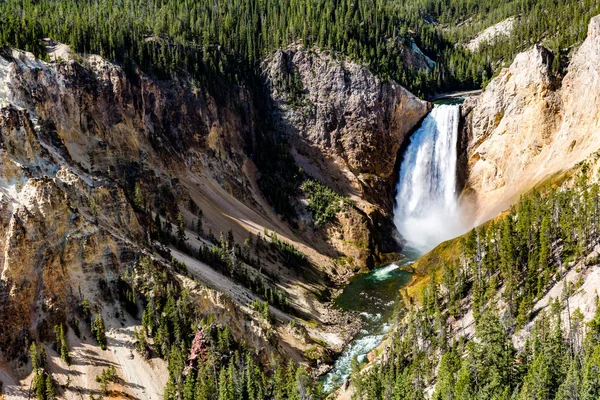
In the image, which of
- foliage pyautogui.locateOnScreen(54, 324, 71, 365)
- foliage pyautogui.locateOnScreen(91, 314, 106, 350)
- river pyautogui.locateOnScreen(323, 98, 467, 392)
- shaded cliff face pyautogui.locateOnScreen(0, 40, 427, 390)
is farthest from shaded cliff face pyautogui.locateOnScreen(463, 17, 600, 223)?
foliage pyautogui.locateOnScreen(54, 324, 71, 365)

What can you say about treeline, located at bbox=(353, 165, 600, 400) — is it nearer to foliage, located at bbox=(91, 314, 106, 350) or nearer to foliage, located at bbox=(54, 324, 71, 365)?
foliage, located at bbox=(91, 314, 106, 350)

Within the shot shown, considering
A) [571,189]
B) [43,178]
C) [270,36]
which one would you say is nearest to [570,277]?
[571,189]

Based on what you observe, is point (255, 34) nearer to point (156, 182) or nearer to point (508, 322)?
point (156, 182)

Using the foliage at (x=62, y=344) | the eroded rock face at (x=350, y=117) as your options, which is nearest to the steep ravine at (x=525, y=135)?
the eroded rock face at (x=350, y=117)

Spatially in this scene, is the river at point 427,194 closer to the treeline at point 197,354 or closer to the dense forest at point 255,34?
the dense forest at point 255,34

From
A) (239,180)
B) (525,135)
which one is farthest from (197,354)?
(525,135)

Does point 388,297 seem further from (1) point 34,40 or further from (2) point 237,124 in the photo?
(1) point 34,40
